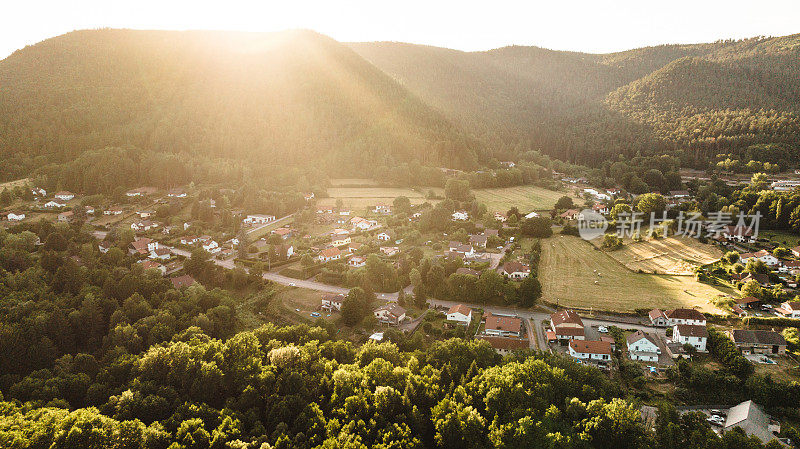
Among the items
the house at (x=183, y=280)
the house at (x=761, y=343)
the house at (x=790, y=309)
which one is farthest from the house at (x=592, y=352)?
the house at (x=183, y=280)

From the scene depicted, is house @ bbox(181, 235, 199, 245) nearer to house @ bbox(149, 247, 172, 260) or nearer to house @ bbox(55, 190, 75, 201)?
house @ bbox(149, 247, 172, 260)

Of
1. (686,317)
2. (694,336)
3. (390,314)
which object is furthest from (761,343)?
(390,314)

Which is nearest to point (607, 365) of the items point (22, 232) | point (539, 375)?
point (539, 375)

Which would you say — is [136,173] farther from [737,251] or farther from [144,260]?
[737,251]

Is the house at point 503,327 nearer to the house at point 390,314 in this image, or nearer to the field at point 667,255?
the house at point 390,314

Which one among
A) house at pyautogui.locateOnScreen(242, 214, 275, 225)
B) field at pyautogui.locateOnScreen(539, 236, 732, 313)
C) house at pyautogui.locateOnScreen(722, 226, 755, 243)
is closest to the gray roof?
field at pyautogui.locateOnScreen(539, 236, 732, 313)

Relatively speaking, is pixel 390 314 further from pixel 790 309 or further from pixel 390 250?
pixel 790 309
